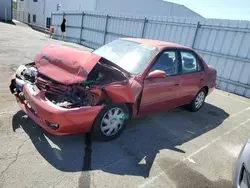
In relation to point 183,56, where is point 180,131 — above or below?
below

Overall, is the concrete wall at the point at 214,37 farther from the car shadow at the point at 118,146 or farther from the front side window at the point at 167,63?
the front side window at the point at 167,63

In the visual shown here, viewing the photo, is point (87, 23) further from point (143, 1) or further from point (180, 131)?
point (143, 1)

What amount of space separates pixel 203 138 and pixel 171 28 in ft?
24.9

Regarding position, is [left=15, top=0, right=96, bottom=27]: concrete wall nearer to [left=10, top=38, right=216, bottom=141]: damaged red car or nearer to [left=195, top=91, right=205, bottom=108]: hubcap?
[left=195, top=91, right=205, bottom=108]: hubcap

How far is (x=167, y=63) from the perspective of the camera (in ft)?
13.5

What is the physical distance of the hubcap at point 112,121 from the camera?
3.21m

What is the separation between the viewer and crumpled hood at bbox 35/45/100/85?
3.00 meters

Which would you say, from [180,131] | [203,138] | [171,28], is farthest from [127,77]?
[171,28]

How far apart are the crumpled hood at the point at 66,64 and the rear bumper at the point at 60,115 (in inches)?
15.1

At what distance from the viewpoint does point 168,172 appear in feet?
9.58

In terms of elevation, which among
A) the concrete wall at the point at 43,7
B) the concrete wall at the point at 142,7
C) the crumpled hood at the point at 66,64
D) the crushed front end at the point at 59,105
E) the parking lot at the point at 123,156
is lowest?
the parking lot at the point at 123,156

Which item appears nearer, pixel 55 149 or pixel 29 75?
pixel 55 149

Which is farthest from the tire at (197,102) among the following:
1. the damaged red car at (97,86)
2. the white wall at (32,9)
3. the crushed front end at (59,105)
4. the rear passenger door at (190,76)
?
the white wall at (32,9)

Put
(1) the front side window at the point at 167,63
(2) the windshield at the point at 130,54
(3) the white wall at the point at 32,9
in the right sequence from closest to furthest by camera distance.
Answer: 1. (2) the windshield at the point at 130,54
2. (1) the front side window at the point at 167,63
3. (3) the white wall at the point at 32,9
